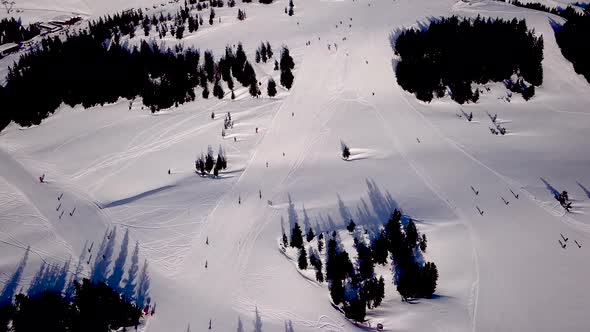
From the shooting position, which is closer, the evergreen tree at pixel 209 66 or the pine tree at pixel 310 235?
the pine tree at pixel 310 235

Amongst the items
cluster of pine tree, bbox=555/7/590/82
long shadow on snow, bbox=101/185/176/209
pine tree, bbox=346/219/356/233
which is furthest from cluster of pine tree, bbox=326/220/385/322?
cluster of pine tree, bbox=555/7/590/82

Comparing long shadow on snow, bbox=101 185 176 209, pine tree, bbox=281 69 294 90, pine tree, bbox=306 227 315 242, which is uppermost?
pine tree, bbox=281 69 294 90

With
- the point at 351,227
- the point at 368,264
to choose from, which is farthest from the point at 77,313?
the point at 351,227

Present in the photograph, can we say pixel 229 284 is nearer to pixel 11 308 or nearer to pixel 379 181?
pixel 11 308

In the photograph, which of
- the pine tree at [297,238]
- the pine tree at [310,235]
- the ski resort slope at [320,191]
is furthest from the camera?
the pine tree at [310,235]

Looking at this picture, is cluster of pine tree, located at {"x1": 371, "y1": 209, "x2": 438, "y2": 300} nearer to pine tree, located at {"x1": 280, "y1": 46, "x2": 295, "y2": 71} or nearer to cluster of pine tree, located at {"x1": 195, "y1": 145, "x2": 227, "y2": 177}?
cluster of pine tree, located at {"x1": 195, "y1": 145, "x2": 227, "y2": 177}

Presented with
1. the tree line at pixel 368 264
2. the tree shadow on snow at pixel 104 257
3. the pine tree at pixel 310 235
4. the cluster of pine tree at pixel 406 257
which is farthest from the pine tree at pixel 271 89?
the tree shadow on snow at pixel 104 257

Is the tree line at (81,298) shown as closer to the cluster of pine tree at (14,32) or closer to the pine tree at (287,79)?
the pine tree at (287,79)
